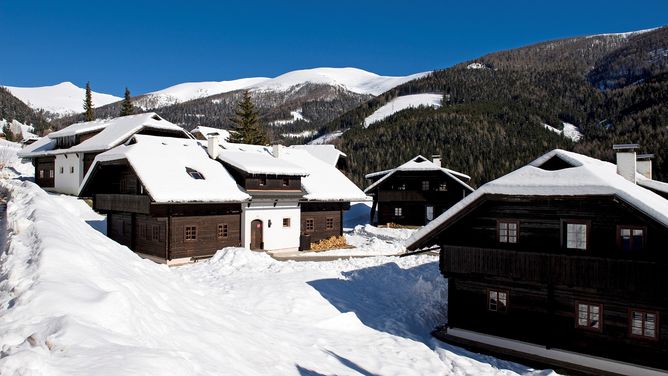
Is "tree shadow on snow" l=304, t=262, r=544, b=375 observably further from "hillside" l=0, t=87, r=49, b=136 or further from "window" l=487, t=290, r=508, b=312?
"hillside" l=0, t=87, r=49, b=136

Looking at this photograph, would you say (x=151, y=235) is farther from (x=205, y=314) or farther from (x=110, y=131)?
(x=110, y=131)

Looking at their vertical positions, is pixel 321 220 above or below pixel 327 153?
below

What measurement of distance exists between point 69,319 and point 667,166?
7870 cm

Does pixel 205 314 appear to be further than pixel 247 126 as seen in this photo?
No

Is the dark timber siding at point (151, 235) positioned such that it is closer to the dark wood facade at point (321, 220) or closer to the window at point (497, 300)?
the dark wood facade at point (321, 220)

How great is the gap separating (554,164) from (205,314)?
12205 millimetres

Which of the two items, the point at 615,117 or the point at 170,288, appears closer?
the point at 170,288

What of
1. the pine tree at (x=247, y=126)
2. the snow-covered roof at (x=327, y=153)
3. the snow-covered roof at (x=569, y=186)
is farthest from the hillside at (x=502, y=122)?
the snow-covered roof at (x=569, y=186)

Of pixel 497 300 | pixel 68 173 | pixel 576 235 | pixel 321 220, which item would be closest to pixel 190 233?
pixel 321 220

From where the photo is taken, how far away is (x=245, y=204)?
28.8 meters

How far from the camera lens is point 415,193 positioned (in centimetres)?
4603

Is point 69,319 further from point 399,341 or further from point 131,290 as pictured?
point 399,341

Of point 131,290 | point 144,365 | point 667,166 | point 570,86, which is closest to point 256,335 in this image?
point 131,290

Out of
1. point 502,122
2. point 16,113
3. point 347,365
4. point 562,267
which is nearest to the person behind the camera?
point 347,365
